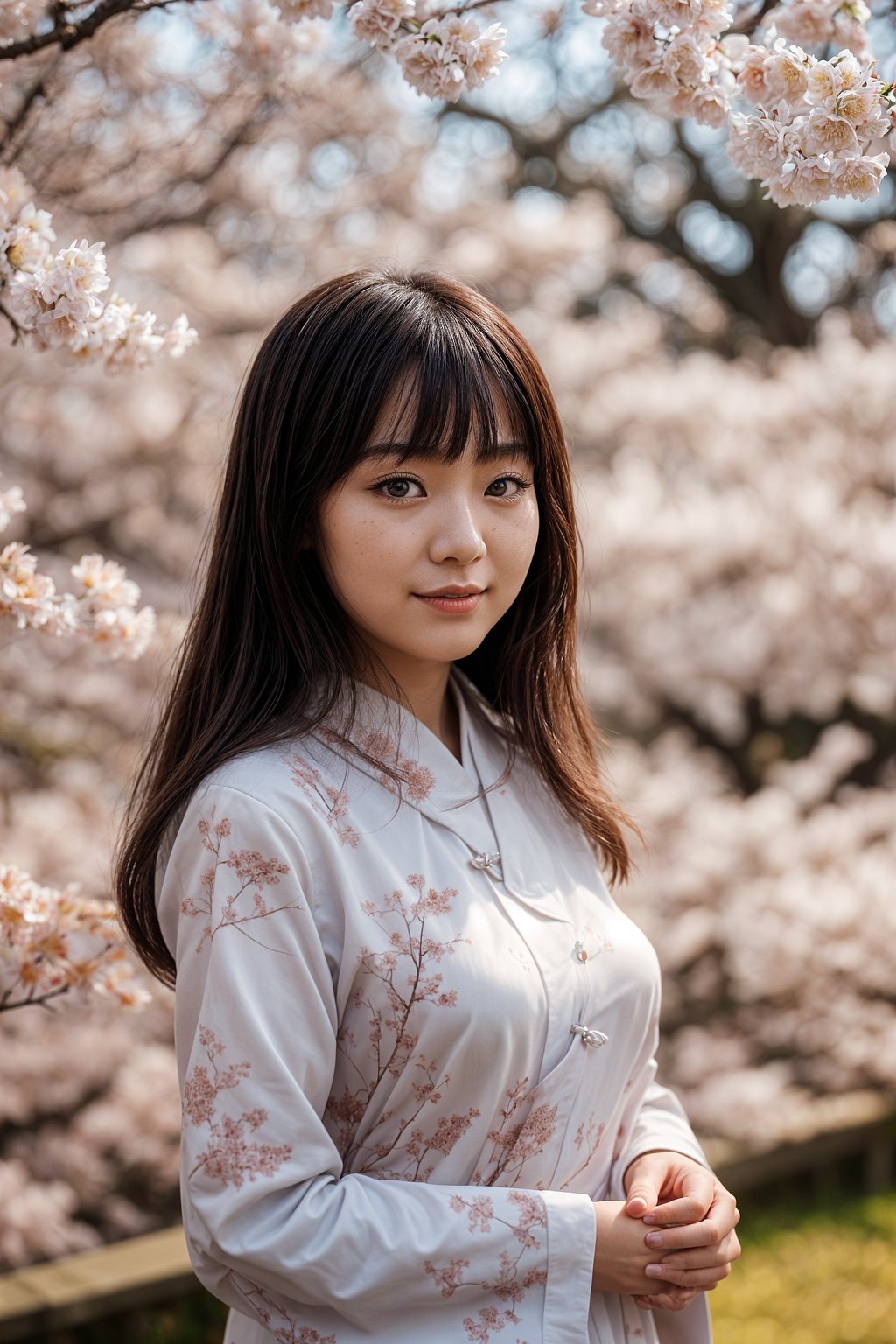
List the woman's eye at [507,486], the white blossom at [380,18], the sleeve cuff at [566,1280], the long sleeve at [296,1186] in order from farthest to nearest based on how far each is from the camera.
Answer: the white blossom at [380,18] < the woman's eye at [507,486] < the sleeve cuff at [566,1280] < the long sleeve at [296,1186]

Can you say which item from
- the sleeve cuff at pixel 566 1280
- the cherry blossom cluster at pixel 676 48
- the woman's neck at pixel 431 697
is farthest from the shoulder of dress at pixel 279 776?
the cherry blossom cluster at pixel 676 48

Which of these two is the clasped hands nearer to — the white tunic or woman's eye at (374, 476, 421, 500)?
the white tunic

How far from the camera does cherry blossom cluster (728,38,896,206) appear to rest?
1.35 m

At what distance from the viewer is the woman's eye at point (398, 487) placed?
53.2 inches

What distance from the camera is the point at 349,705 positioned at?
1.46 m

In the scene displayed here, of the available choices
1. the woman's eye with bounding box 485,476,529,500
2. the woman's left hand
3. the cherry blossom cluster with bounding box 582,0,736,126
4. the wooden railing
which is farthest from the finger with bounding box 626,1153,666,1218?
the wooden railing

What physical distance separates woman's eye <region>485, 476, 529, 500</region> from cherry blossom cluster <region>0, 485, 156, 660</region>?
1.90ft

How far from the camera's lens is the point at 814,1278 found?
3.79 m

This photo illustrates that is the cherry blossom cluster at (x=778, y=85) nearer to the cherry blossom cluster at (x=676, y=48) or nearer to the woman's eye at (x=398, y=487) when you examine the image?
the cherry blossom cluster at (x=676, y=48)

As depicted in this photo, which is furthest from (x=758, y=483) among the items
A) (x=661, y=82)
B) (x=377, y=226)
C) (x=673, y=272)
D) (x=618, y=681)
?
(x=661, y=82)

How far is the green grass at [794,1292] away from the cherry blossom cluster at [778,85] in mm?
3050

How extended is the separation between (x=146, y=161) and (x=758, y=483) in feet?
8.71

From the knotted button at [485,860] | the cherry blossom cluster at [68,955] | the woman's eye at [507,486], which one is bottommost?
the cherry blossom cluster at [68,955]

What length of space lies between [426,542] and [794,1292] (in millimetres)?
3271
